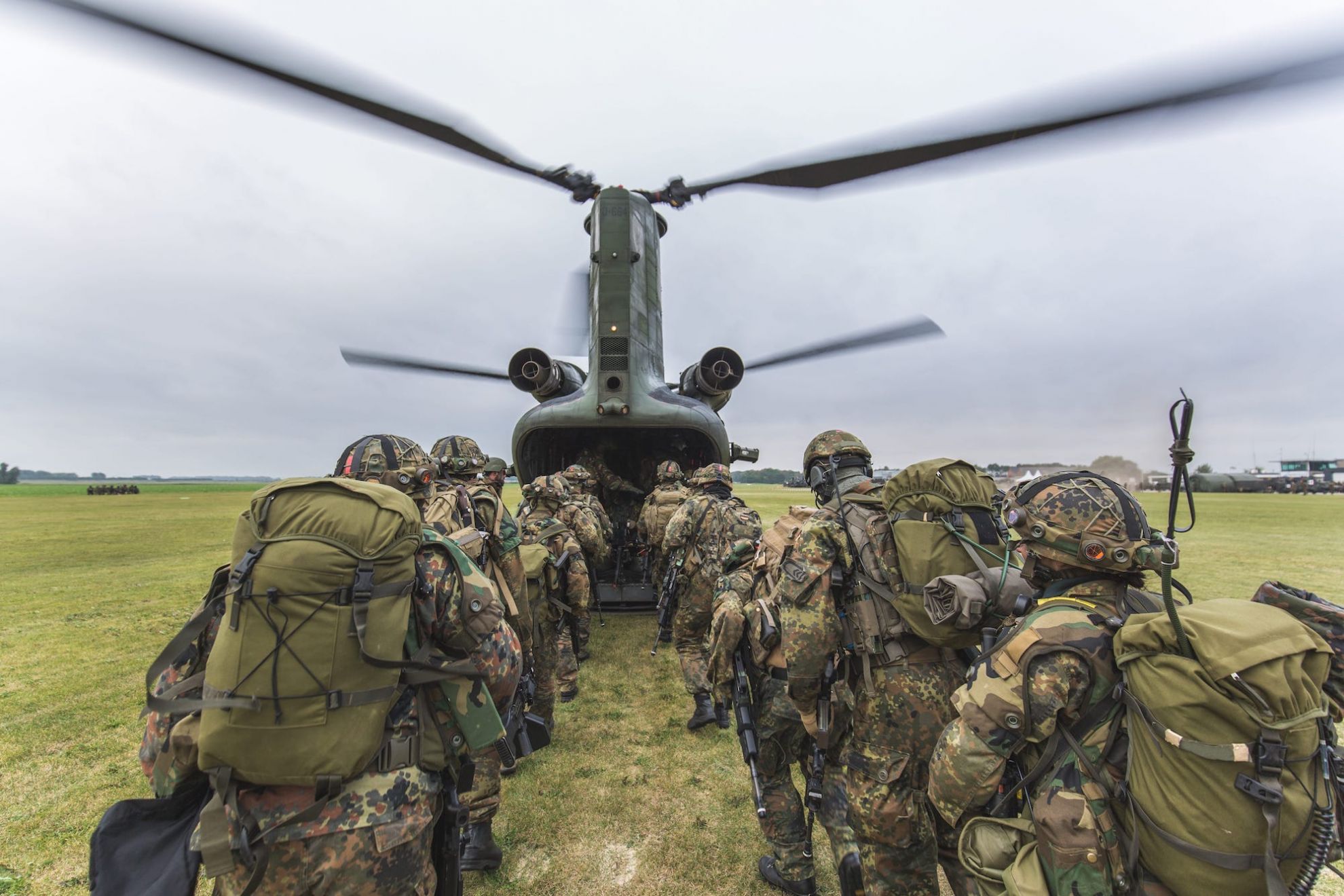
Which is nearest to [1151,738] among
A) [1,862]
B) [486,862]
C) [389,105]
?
[486,862]

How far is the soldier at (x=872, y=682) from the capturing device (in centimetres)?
241

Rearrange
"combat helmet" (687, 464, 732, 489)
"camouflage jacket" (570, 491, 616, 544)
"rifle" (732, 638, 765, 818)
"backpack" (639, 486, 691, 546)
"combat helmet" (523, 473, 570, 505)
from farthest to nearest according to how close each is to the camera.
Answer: "backpack" (639, 486, 691, 546) < "camouflage jacket" (570, 491, 616, 544) < "combat helmet" (687, 464, 732, 489) < "combat helmet" (523, 473, 570, 505) < "rifle" (732, 638, 765, 818)

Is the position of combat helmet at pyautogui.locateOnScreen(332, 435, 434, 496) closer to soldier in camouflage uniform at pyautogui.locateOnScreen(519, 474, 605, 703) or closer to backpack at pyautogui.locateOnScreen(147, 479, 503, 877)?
backpack at pyautogui.locateOnScreen(147, 479, 503, 877)

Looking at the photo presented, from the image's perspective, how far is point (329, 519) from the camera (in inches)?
69.3

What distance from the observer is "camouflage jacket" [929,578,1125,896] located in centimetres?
158

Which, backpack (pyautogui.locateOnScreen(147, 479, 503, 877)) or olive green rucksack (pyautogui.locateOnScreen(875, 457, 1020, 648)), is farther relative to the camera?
olive green rucksack (pyautogui.locateOnScreen(875, 457, 1020, 648))

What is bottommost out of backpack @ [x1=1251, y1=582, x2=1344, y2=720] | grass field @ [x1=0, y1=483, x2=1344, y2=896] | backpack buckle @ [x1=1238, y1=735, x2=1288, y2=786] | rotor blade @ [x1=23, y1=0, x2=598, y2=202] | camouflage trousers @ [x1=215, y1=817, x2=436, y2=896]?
grass field @ [x1=0, y1=483, x2=1344, y2=896]

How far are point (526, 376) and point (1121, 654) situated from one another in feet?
24.4

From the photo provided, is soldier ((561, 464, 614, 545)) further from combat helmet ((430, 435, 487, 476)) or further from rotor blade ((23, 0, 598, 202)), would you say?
rotor blade ((23, 0, 598, 202))

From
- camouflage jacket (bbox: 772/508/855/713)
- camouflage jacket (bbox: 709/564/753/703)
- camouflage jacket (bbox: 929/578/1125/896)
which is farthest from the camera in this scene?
camouflage jacket (bbox: 709/564/753/703)

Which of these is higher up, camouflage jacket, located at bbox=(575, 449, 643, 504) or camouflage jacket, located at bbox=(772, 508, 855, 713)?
camouflage jacket, located at bbox=(575, 449, 643, 504)

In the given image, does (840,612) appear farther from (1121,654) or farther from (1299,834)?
(1299,834)

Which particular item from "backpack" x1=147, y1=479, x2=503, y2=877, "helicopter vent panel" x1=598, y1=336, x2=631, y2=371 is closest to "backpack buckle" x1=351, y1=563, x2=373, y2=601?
"backpack" x1=147, y1=479, x2=503, y2=877

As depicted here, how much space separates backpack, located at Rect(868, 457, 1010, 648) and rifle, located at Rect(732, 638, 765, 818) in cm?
115
